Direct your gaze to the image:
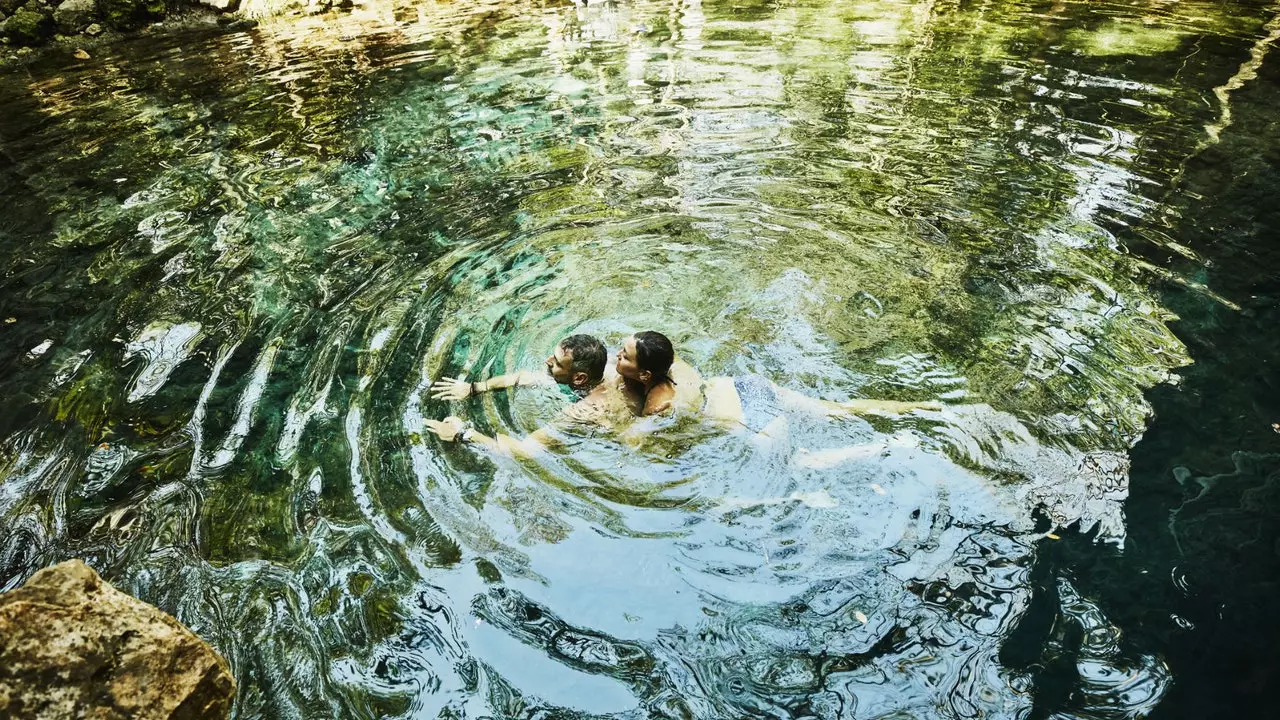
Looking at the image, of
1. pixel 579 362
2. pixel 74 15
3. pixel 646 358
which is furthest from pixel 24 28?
pixel 646 358

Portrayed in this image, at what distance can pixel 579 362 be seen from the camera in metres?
4.66

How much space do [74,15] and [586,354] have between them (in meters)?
21.5

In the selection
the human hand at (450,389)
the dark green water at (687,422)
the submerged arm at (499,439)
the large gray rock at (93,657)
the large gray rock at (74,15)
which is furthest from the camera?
the large gray rock at (74,15)

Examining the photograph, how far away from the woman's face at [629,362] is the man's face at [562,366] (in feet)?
1.17

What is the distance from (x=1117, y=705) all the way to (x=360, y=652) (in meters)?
3.35

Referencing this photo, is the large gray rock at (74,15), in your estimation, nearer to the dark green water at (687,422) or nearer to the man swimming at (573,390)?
the dark green water at (687,422)

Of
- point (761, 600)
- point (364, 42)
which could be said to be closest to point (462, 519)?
point (761, 600)

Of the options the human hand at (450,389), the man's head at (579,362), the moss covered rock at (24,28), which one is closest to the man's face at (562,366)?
the man's head at (579,362)

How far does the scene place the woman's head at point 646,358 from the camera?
4453 millimetres

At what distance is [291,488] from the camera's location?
13.7 ft

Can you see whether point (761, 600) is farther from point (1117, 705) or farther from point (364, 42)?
point (364, 42)

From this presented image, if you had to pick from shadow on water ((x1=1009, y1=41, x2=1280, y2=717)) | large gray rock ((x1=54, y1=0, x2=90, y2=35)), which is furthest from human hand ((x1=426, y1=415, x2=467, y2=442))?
large gray rock ((x1=54, y1=0, x2=90, y2=35))

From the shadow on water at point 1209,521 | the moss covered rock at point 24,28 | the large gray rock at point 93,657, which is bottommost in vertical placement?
the shadow on water at point 1209,521

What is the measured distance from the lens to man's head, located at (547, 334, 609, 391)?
465 cm
